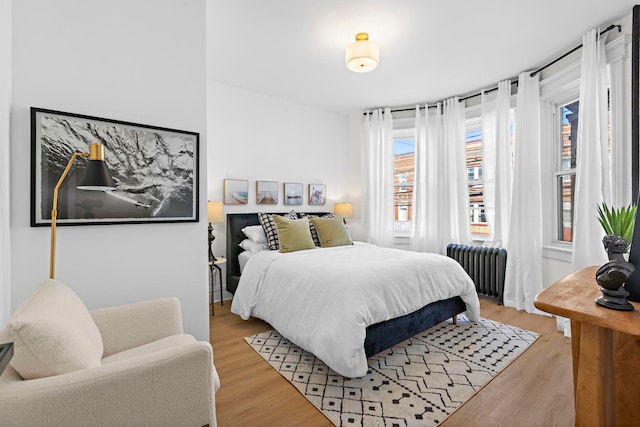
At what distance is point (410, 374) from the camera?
204 centimetres

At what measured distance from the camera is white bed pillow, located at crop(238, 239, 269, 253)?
11.0 feet

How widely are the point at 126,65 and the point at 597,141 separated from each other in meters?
3.64

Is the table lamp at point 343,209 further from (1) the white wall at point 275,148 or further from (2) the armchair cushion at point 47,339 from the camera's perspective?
(2) the armchair cushion at point 47,339

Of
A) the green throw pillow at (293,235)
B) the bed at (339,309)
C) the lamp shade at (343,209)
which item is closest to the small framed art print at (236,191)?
the bed at (339,309)

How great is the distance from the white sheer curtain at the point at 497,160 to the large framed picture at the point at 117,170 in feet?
11.0

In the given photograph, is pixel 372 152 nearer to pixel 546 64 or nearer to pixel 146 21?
pixel 546 64

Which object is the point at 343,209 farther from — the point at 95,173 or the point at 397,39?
the point at 95,173

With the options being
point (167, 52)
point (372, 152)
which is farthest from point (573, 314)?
point (372, 152)

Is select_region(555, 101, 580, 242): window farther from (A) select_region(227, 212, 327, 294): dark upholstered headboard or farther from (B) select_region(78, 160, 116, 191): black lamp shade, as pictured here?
(B) select_region(78, 160, 116, 191): black lamp shade

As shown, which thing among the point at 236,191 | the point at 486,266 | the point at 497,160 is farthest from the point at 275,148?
the point at 486,266

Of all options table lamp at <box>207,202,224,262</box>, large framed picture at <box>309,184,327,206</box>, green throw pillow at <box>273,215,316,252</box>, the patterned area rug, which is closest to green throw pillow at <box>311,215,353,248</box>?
green throw pillow at <box>273,215,316,252</box>

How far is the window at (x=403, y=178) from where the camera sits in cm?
468

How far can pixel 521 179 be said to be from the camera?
3305 mm

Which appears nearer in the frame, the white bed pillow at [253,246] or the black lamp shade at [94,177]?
the black lamp shade at [94,177]
